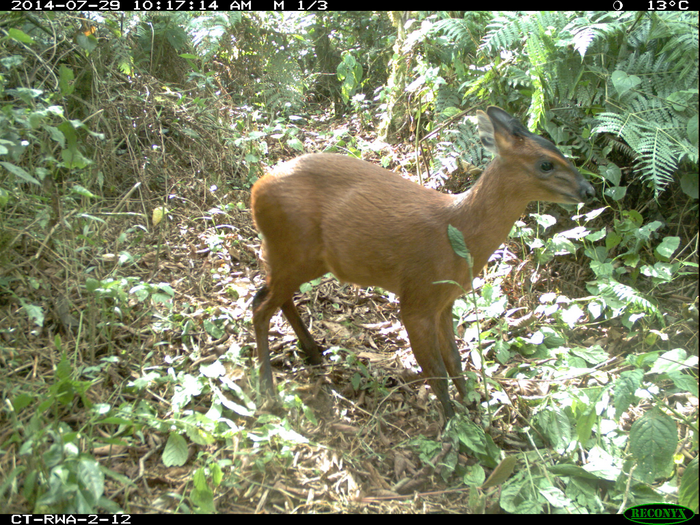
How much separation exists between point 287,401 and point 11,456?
1565 mm

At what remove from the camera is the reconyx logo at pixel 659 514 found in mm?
2699

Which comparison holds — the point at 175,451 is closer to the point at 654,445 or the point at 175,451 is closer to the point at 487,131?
the point at 654,445

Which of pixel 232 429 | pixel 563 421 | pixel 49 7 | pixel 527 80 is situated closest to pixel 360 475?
→ pixel 232 429

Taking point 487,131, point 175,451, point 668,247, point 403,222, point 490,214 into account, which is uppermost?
point 487,131

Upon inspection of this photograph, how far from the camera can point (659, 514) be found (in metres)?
2.85

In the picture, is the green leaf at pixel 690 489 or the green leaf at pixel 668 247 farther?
the green leaf at pixel 668 247

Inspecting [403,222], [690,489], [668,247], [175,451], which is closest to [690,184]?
[668,247]

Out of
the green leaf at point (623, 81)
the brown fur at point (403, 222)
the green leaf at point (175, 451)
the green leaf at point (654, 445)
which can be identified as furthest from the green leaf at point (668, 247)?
the green leaf at point (175, 451)

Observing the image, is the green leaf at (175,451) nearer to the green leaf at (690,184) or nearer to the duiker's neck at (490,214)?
the duiker's neck at (490,214)

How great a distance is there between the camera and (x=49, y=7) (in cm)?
398

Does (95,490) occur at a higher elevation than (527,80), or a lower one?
lower

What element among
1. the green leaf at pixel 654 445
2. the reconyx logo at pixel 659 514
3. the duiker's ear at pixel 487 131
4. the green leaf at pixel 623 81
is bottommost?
the reconyx logo at pixel 659 514

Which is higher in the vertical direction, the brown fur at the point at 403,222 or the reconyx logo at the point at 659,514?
the brown fur at the point at 403,222

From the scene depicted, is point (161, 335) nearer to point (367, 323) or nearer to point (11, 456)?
point (11, 456)
